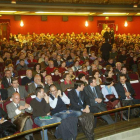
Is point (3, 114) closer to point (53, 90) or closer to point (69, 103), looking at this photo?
point (53, 90)

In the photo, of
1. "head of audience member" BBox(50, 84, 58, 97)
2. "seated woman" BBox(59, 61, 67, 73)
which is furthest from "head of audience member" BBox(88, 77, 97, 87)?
"seated woman" BBox(59, 61, 67, 73)

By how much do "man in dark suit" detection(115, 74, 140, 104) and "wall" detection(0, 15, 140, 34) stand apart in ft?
48.5

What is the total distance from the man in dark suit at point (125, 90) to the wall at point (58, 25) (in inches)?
581

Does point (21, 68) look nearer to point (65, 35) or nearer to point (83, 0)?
point (83, 0)

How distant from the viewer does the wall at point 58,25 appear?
19266 millimetres

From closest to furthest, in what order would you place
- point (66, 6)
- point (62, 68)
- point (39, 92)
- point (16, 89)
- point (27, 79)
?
point (39, 92) → point (16, 89) → point (27, 79) → point (62, 68) → point (66, 6)

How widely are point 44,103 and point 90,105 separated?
1.17 meters

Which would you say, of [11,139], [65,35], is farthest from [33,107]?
[65,35]

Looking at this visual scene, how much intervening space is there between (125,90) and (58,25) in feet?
51.5

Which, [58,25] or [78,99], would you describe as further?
[58,25]

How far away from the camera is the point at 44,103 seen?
180 inches

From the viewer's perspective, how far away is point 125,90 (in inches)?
233

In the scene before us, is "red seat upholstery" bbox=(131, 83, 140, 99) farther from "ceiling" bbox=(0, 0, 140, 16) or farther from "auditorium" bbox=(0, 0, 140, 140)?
"ceiling" bbox=(0, 0, 140, 16)

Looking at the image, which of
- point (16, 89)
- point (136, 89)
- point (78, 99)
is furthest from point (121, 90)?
point (16, 89)
